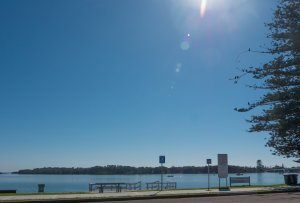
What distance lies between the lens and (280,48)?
38.7ft

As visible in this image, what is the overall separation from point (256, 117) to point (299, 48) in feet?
12.0

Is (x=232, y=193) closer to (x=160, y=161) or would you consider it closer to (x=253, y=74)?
(x=160, y=161)

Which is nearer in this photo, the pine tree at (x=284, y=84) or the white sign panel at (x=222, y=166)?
the pine tree at (x=284, y=84)

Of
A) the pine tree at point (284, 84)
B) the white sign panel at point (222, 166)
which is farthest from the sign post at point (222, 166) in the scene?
the pine tree at point (284, 84)

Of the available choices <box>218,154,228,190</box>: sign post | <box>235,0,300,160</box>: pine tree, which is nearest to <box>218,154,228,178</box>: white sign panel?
<box>218,154,228,190</box>: sign post

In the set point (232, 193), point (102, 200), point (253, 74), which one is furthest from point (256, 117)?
point (232, 193)

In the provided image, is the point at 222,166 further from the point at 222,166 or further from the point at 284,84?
the point at 284,84

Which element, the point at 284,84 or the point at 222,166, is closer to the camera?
the point at 284,84

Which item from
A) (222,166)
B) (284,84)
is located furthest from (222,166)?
(284,84)

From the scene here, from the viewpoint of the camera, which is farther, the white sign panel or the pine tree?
the white sign panel

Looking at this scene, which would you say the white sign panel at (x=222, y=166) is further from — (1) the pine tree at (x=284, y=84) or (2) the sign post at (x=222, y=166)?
(1) the pine tree at (x=284, y=84)

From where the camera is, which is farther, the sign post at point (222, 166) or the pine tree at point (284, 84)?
the sign post at point (222, 166)

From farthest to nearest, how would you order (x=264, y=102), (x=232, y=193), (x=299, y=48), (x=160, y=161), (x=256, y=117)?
1. (x=160, y=161)
2. (x=232, y=193)
3. (x=256, y=117)
4. (x=264, y=102)
5. (x=299, y=48)

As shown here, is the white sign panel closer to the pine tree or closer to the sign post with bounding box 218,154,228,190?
the sign post with bounding box 218,154,228,190
